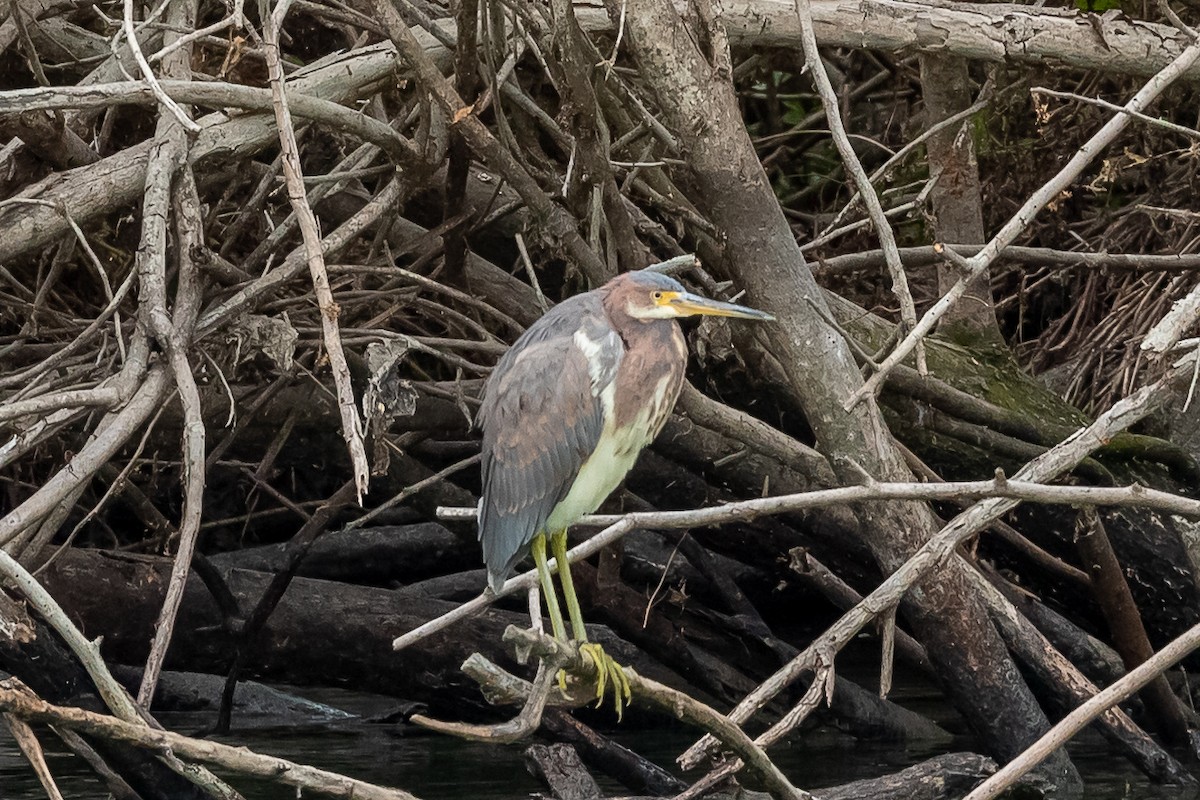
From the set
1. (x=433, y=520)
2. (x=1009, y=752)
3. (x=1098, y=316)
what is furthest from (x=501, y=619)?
(x=1098, y=316)

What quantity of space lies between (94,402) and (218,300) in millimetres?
823

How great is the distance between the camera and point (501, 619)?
525cm

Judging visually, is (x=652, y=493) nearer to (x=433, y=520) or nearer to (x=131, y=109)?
(x=433, y=520)

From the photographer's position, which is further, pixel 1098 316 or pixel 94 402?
pixel 1098 316

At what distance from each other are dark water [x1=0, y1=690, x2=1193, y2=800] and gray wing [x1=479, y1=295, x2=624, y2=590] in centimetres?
114

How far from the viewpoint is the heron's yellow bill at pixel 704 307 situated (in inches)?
143

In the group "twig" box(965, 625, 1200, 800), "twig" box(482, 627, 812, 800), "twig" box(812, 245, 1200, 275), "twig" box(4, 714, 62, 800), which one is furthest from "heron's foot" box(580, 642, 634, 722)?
"twig" box(812, 245, 1200, 275)

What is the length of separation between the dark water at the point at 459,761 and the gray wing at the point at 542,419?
3.73 feet

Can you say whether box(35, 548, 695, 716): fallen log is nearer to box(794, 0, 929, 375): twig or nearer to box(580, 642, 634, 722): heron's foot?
box(580, 642, 634, 722): heron's foot

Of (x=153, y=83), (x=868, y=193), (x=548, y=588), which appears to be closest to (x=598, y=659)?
(x=548, y=588)

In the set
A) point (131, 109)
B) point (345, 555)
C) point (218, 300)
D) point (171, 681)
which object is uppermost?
point (131, 109)

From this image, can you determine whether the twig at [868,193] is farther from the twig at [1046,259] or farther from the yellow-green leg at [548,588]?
the twig at [1046,259]

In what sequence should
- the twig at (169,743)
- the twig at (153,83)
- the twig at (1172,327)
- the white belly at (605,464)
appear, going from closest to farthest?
the twig at (169,743), the twig at (153,83), the twig at (1172,327), the white belly at (605,464)

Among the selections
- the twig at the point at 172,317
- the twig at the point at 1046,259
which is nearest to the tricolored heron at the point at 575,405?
the twig at the point at 172,317
